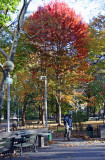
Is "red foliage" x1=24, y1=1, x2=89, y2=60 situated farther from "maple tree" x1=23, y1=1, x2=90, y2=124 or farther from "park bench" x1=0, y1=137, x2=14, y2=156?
"park bench" x1=0, y1=137, x2=14, y2=156

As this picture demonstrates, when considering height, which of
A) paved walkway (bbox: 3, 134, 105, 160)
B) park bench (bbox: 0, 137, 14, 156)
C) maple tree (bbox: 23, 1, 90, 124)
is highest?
maple tree (bbox: 23, 1, 90, 124)

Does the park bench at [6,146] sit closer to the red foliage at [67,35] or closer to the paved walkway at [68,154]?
the paved walkway at [68,154]

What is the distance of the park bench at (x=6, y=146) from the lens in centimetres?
834

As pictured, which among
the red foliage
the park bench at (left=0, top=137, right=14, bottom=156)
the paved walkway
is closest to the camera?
the paved walkway

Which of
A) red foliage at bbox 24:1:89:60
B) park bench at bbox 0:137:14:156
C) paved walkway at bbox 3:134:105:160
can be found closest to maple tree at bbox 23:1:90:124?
red foliage at bbox 24:1:89:60

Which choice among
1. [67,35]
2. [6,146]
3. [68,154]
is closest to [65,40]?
[67,35]

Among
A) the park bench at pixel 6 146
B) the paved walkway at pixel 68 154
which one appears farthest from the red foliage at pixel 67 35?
the park bench at pixel 6 146

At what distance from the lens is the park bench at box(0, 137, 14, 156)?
8.34 m

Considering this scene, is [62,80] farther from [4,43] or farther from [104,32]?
[4,43]

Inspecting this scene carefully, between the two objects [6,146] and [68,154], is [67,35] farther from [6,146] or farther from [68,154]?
[68,154]

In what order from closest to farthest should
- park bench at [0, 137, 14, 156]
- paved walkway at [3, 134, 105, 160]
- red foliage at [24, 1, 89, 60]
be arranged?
paved walkway at [3, 134, 105, 160] → park bench at [0, 137, 14, 156] → red foliage at [24, 1, 89, 60]

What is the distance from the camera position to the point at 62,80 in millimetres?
25422

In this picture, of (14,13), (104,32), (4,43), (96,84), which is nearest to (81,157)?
(14,13)

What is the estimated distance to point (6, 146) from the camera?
867cm
